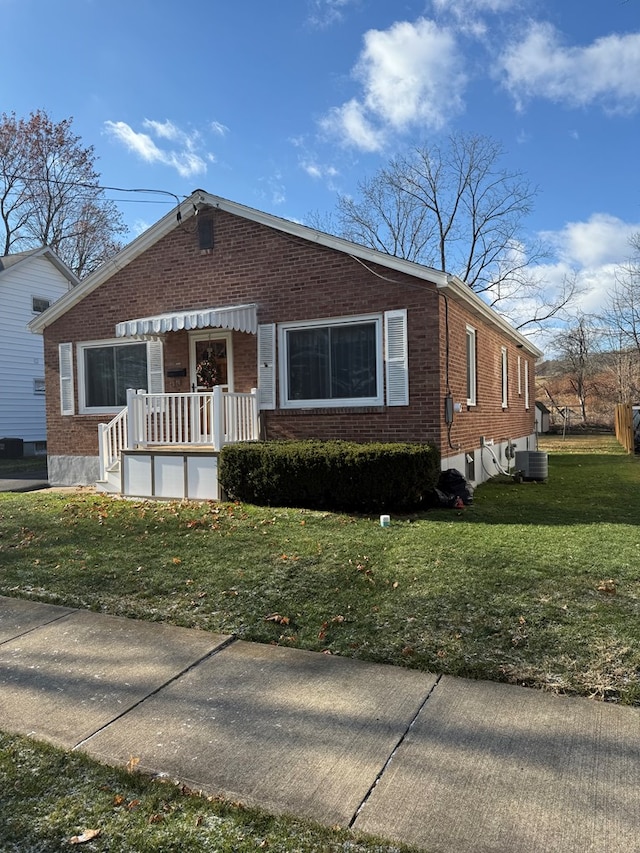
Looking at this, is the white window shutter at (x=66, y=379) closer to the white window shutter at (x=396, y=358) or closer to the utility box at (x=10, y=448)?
the white window shutter at (x=396, y=358)

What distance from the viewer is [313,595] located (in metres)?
5.06

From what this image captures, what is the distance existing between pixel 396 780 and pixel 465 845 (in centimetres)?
46

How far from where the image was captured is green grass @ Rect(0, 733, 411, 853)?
2305 mm

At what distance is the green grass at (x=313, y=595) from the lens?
8.16 feet

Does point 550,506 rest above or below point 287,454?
below

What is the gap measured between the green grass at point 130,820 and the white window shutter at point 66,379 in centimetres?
1054

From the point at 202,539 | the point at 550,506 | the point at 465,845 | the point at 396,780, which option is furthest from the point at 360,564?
the point at 550,506

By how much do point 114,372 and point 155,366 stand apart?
114 centimetres

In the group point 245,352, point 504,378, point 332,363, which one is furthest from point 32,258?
point 504,378

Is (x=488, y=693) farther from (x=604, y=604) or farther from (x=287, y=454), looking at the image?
(x=287, y=454)

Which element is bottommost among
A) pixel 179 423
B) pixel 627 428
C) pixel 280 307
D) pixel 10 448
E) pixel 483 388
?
pixel 10 448

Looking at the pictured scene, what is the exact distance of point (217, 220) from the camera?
1107 cm

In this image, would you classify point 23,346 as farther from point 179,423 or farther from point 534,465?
point 534,465

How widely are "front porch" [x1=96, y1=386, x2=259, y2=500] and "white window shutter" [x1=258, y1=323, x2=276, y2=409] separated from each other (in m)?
0.19
